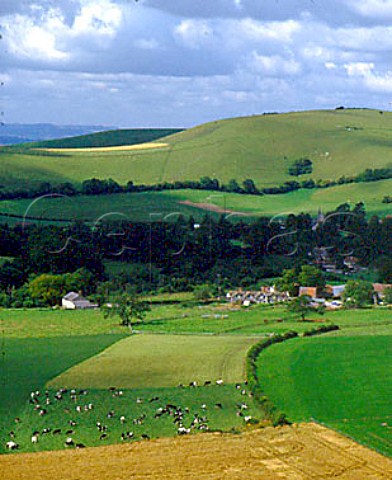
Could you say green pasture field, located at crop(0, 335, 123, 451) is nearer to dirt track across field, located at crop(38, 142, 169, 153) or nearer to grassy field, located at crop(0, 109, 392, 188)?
grassy field, located at crop(0, 109, 392, 188)

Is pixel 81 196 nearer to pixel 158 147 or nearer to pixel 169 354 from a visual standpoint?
pixel 158 147

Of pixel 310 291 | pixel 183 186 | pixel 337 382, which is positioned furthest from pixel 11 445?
pixel 183 186

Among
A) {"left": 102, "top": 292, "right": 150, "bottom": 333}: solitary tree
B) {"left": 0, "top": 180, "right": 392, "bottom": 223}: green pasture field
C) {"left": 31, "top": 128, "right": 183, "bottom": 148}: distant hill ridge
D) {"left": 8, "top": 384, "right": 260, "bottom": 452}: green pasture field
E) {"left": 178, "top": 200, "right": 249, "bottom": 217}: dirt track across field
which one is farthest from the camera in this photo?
{"left": 31, "top": 128, "right": 183, "bottom": 148}: distant hill ridge

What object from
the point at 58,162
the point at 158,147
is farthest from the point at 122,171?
the point at 158,147

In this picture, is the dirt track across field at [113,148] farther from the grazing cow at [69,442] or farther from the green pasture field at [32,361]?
the grazing cow at [69,442]

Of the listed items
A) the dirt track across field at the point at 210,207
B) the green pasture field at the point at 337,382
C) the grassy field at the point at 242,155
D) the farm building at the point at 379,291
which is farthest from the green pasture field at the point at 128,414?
the grassy field at the point at 242,155

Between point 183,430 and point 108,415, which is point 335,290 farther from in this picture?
point 183,430

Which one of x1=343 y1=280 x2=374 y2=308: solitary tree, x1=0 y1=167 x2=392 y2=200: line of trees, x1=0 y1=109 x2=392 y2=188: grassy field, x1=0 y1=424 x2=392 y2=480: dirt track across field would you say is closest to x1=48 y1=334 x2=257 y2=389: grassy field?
x1=0 y1=424 x2=392 y2=480: dirt track across field
